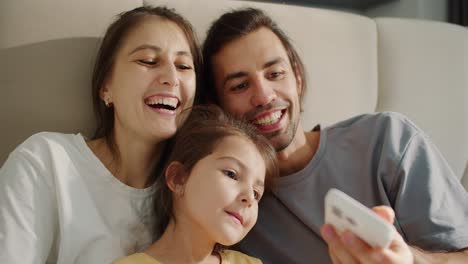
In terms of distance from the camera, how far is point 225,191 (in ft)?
3.12

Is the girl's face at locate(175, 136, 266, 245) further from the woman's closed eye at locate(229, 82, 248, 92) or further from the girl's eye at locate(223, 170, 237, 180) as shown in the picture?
the woman's closed eye at locate(229, 82, 248, 92)

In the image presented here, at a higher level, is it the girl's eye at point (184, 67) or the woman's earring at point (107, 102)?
the girl's eye at point (184, 67)

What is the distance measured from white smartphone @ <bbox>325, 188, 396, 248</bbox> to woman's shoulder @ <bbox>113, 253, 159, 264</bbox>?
0.42m

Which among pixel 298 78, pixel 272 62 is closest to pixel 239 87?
pixel 272 62

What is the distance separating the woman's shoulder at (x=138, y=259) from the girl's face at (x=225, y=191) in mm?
117

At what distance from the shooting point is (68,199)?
997 mm

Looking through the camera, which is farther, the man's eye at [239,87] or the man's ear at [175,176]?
the man's eye at [239,87]

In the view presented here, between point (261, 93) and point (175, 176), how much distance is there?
0.29m

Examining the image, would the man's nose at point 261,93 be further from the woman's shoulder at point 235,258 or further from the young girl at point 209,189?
the woman's shoulder at point 235,258

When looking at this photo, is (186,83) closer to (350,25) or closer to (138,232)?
(138,232)

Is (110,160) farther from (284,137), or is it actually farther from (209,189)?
(284,137)

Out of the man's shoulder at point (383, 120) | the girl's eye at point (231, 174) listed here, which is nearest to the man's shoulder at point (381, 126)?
the man's shoulder at point (383, 120)

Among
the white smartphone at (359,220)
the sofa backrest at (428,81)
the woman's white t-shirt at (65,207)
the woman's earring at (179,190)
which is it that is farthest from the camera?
the sofa backrest at (428,81)

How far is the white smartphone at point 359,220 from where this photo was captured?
2.06 ft
